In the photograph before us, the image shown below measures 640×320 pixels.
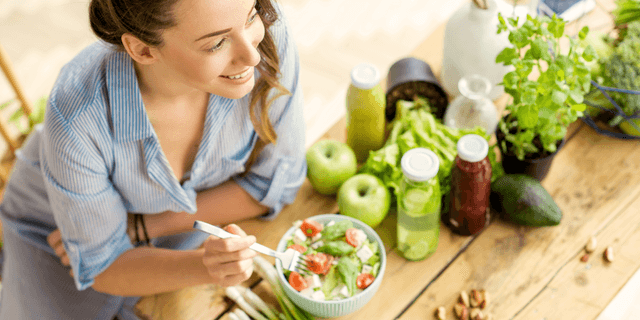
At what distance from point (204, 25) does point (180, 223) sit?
2.00 ft

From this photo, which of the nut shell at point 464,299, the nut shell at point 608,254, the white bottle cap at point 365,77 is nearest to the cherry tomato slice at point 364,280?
the nut shell at point 464,299

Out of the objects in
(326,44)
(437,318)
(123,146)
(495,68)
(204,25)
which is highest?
(204,25)

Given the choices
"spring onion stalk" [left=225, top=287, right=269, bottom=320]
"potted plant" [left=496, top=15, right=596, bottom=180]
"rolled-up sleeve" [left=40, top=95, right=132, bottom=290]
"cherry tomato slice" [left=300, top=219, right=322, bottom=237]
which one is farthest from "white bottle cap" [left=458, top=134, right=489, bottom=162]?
"rolled-up sleeve" [left=40, top=95, right=132, bottom=290]

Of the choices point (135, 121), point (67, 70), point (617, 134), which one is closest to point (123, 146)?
point (135, 121)

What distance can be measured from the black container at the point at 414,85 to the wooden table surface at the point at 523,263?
33cm

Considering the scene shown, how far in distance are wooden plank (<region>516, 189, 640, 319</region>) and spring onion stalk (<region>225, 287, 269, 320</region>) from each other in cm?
56

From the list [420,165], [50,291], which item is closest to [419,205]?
[420,165]

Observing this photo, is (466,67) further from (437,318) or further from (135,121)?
(135,121)

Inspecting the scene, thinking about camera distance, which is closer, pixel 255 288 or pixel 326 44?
pixel 255 288

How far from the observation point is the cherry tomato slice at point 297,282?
102 centimetres

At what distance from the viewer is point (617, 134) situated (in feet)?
4.32

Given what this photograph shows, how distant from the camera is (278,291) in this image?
109 cm

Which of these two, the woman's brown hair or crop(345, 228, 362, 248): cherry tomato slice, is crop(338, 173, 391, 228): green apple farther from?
the woman's brown hair

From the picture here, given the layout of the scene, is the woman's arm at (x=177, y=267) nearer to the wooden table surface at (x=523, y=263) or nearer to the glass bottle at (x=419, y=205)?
the wooden table surface at (x=523, y=263)
